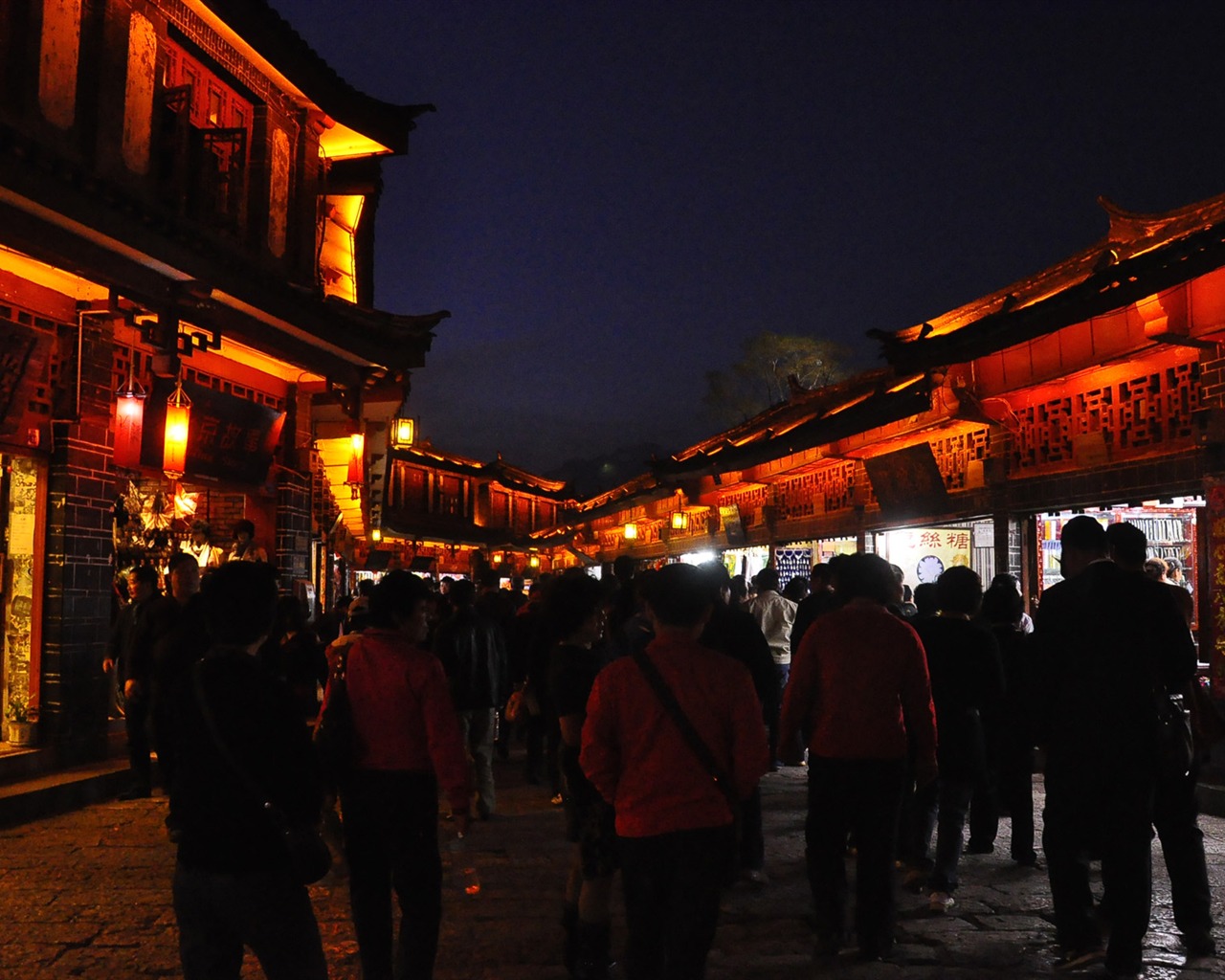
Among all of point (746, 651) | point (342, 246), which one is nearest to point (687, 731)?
point (746, 651)

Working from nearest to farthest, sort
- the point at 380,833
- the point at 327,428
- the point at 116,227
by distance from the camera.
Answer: the point at 380,833, the point at 116,227, the point at 327,428

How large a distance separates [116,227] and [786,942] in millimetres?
8929

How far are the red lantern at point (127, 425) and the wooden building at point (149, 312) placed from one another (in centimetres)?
3

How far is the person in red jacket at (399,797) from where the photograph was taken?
4.71 meters

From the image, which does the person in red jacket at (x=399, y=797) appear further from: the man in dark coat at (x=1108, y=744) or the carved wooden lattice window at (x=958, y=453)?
the carved wooden lattice window at (x=958, y=453)

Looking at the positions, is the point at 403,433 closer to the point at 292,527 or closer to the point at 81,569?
the point at 292,527

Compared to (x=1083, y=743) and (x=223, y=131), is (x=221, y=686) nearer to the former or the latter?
(x=1083, y=743)

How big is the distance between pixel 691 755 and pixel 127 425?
957cm

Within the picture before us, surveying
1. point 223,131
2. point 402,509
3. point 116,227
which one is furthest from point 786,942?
point 402,509

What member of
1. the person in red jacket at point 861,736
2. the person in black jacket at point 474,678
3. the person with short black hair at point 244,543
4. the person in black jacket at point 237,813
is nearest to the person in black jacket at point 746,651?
the person in red jacket at point 861,736

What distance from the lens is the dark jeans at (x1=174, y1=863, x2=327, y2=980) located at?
3.61 meters

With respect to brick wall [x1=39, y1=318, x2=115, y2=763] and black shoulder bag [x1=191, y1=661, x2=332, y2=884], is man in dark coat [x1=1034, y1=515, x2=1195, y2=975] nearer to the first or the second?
black shoulder bag [x1=191, y1=661, x2=332, y2=884]

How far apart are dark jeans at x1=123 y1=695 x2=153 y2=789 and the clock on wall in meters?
11.5

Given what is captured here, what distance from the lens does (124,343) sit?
40.2 feet
